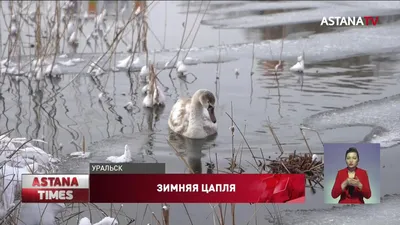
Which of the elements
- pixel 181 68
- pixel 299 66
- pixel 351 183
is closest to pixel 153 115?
pixel 181 68

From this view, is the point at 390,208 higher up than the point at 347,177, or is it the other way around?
the point at 347,177

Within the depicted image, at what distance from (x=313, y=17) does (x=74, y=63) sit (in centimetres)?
331

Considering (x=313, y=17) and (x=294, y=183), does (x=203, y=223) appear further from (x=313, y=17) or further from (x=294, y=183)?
(x=313, y=17)

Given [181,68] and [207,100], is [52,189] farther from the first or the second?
[181,68]

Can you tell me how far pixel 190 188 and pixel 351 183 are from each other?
0.55 metres

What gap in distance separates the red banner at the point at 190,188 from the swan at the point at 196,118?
2103 millimetres

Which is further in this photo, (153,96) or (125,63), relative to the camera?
(125,63)

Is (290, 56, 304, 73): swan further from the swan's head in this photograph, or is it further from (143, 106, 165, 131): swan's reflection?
the swan's head

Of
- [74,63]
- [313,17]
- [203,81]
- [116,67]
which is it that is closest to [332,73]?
[203,81]

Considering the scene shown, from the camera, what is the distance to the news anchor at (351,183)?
266 cm

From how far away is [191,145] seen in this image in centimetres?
481

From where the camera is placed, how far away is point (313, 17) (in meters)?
9.34

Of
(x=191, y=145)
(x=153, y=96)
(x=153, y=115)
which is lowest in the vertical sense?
(x=191, y=145)

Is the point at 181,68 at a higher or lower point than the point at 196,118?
higher
